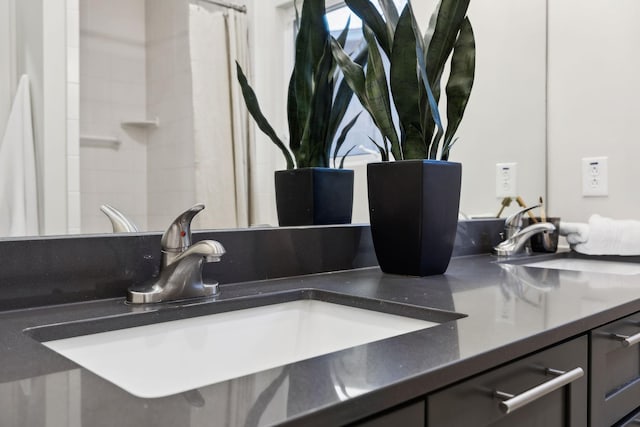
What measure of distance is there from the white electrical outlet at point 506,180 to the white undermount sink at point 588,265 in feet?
1.07

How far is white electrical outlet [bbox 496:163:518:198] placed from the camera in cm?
197

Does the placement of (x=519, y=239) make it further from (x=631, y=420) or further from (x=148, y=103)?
(x=148, y=103)

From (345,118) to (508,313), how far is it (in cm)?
72

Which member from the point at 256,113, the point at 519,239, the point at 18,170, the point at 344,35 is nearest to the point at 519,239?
the point at 519,239

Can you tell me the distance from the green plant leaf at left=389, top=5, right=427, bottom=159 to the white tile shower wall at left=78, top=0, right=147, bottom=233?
552 mm

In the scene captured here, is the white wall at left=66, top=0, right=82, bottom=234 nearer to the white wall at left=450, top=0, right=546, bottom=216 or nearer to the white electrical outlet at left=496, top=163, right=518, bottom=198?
the white wall at left=450, top=0, right=546, bottom=216

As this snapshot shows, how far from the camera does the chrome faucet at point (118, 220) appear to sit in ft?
2.92

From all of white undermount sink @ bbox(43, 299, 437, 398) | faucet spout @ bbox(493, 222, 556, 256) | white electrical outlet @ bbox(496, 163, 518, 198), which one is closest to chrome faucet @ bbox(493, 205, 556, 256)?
faucet spout @ bbox(493, 222, 556, 256)

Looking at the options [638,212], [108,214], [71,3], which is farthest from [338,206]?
[638,212]

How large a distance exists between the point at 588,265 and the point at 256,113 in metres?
1.15

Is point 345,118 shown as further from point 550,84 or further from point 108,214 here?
point 550,84

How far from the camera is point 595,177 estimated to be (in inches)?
70.6

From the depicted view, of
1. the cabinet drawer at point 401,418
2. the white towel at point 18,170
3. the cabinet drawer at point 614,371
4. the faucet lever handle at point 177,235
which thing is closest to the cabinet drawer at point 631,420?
the cabinet drawer at point 614,371

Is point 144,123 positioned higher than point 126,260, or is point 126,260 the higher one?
point 144,123
